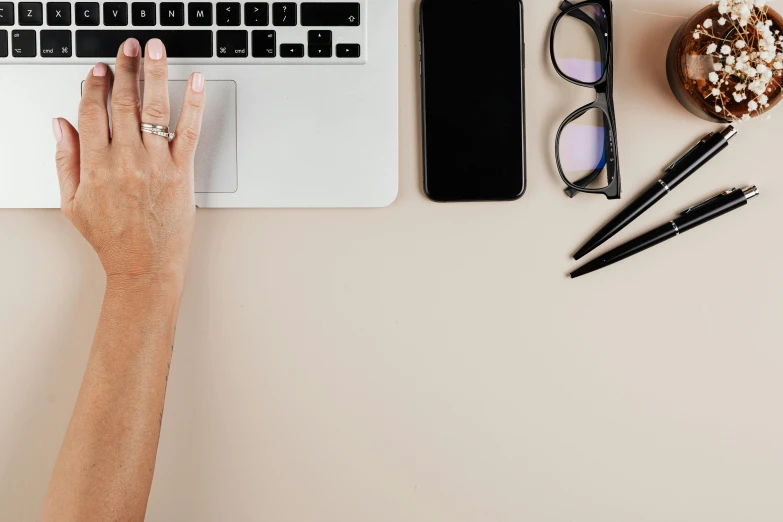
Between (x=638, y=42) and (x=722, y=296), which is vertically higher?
(x=638, y=42)

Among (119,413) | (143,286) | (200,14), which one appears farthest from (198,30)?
(119,413)

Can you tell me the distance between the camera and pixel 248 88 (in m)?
0.62

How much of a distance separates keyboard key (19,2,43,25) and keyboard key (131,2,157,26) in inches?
3.8

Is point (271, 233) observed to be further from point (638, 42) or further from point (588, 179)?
point (638, 42)

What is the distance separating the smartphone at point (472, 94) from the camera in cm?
65

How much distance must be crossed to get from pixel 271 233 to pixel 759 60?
559 mm

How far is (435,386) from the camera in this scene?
68 cm

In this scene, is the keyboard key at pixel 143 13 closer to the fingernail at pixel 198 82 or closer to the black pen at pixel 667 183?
the fingernail at pixel 198 82

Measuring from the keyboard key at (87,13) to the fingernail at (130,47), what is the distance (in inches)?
2.0

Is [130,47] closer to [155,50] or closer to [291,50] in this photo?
[155,50]

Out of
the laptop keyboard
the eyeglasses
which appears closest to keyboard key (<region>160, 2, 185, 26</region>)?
the laptop keyboard

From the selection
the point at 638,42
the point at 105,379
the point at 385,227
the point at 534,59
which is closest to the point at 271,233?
the point at 385,227

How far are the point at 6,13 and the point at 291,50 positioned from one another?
1.01 ft

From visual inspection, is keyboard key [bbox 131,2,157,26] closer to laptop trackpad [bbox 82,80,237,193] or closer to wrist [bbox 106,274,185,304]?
laptop trackpad [bbox 82,80,237,193]
